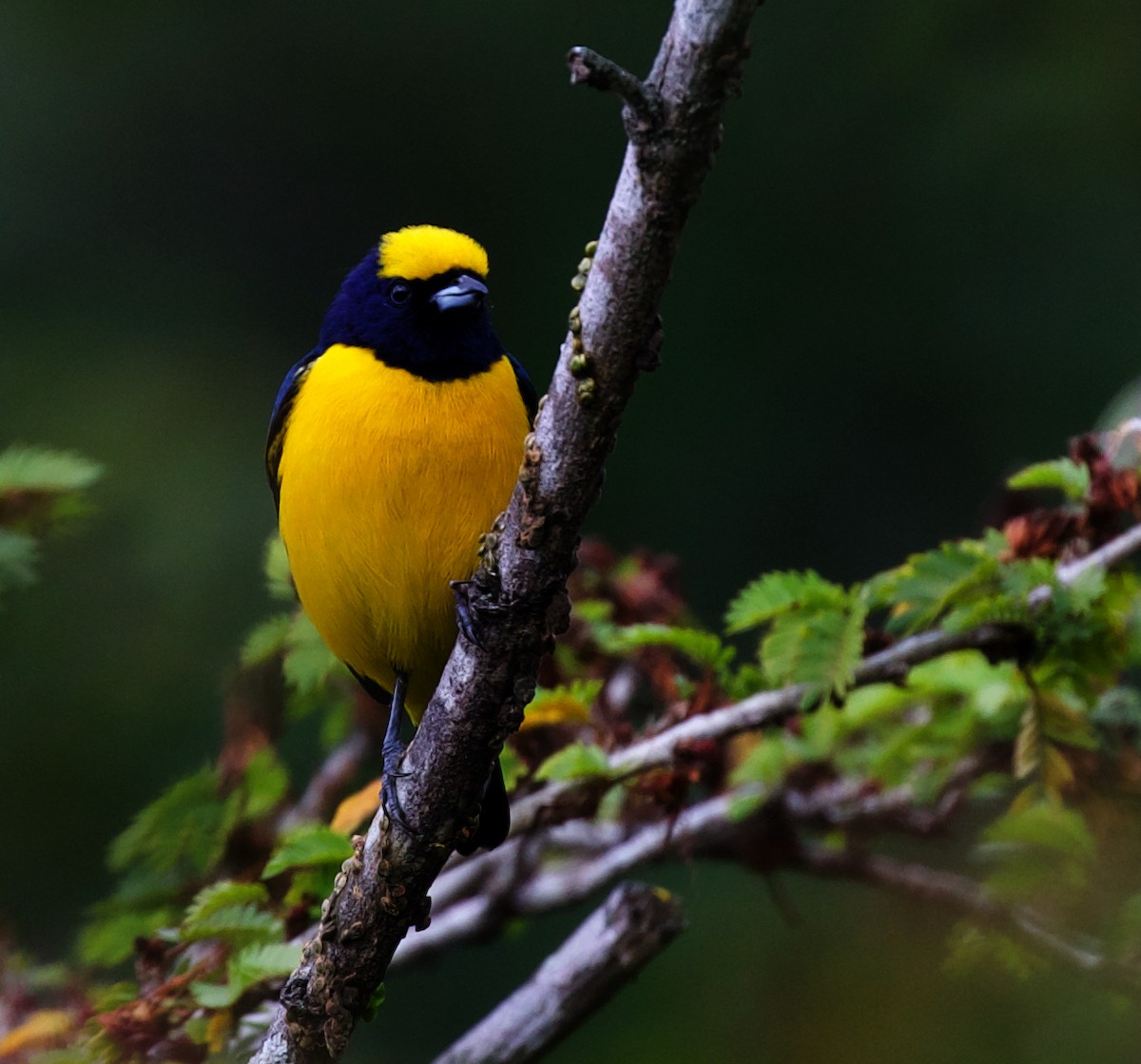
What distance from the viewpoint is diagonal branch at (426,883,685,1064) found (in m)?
3.09

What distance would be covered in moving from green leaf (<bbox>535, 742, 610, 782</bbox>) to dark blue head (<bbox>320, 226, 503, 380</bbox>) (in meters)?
0.81

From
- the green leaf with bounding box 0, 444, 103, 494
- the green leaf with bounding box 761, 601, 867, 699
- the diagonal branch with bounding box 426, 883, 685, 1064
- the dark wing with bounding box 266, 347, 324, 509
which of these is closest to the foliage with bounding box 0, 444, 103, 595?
the green leaf with bounding box 0, 444, 103, 494

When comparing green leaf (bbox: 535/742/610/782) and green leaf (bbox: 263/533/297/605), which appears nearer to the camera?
green leaf (bbox: 535/742/610/782)

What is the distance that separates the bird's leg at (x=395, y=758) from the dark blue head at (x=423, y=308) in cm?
69

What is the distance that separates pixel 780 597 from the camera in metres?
3.13

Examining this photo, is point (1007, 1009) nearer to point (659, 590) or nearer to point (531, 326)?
point (659, 590)

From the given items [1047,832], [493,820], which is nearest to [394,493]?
[493,820]

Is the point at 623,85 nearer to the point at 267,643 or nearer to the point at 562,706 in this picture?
the point at 562,706

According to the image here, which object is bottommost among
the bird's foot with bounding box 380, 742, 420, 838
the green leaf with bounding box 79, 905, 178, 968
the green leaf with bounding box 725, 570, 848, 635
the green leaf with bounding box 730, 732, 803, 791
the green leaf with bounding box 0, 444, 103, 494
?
the green leaf with bounding box 79, 905, 178, 968

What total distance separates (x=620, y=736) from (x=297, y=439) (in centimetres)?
96

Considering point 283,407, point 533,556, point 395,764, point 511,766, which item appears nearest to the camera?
point 533,556

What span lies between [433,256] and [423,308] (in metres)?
0.15

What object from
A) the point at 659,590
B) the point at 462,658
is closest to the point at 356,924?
the point at 462,658

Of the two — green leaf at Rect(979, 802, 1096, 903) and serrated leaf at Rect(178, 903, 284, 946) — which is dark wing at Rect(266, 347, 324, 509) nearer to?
serrated leaf at Rect(178, 903, 284, 946)
